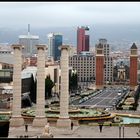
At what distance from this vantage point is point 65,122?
2066 centimetres

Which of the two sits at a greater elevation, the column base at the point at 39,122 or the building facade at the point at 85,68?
the building facade at the point at 85,68

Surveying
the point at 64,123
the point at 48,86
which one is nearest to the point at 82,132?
the point at 64,123

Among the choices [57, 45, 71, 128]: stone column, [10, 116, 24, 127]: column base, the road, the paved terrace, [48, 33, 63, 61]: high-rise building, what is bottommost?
the road

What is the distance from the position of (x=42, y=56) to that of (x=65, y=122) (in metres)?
2.99

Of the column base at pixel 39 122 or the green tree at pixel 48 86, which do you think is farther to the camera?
the green tree at pixel 48 86

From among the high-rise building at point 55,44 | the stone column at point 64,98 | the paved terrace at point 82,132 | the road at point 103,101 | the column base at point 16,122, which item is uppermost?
the high-rise building at point 55,44

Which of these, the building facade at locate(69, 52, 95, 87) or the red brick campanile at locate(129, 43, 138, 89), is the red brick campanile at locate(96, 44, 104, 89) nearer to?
the red brick campanile at locate(129, 43, 138, 89)

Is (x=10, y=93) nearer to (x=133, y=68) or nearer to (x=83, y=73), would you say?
(x=133, y=68)

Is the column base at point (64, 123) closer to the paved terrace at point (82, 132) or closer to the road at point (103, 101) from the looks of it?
the paved terrace at point (82, 132)

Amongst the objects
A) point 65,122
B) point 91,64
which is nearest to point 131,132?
point 65,122

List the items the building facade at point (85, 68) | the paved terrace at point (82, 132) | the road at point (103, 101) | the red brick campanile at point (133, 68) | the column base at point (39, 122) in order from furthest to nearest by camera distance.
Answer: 1. the building facade at point (85, 68)
2. the red brick campanile at point (133, 68)
3. the road at point (103, 101)
4. the column base at point (39, 122)
5. the paved terrace at point (82, 132)

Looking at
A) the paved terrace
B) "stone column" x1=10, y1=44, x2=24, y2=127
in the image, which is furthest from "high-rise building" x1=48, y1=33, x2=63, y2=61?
the paved terrace

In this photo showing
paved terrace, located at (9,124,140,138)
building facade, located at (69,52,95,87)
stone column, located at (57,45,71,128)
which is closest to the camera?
paved terrace, located at (9,124,140,138)

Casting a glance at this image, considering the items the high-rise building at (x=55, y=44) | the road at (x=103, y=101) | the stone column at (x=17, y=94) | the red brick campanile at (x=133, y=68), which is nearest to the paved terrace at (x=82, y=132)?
the stone column at (x=17, y=94)
